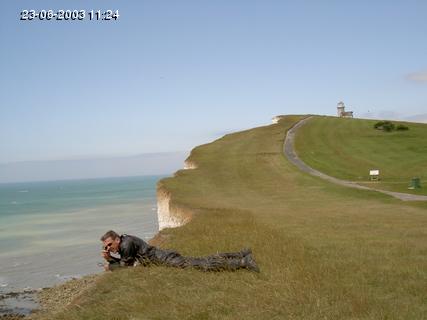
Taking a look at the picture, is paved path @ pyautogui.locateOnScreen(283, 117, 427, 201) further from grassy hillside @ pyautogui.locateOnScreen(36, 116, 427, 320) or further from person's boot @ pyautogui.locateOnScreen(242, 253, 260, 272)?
person's boot @ pyautogui.locateOnScreen(242, 253, 260, 272)

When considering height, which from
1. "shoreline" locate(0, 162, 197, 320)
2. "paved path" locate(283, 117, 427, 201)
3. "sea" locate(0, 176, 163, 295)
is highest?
"paved path" locate(283, 117, 427, 201)

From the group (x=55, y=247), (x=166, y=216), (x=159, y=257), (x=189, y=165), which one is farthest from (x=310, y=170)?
(x=159, y=257)

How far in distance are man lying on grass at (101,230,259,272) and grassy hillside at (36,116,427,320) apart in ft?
0.89

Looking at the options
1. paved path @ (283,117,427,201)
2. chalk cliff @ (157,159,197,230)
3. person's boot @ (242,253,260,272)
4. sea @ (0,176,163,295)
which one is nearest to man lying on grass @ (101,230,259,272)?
person's boot @ (242,253,260,272)

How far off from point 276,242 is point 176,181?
24.9 metres

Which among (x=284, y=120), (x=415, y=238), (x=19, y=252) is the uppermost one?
(x=284, y=120)

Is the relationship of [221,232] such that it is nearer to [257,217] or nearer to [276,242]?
[276,242]

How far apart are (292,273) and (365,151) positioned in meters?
44.6

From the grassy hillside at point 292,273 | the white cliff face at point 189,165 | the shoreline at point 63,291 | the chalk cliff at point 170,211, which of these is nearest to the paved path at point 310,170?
the grassy hillside at point 292,273

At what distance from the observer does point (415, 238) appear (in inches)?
600

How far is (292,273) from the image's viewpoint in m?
10.4

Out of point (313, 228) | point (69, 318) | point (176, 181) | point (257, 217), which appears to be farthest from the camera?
point (176, 181)

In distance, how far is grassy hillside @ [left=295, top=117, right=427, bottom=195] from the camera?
134 feet

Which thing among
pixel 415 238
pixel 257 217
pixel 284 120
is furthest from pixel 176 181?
pixel 284 120
